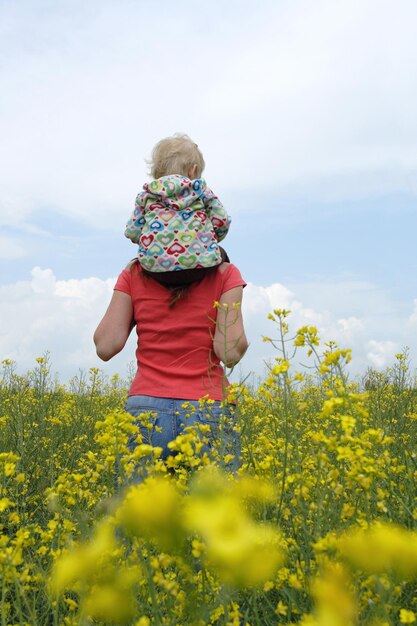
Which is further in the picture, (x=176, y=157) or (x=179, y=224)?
(x=176, y=157)

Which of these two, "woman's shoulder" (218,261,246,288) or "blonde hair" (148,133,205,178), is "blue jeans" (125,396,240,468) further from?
"blonde hair" (148,133,205,178)

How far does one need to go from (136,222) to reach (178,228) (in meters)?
0.27

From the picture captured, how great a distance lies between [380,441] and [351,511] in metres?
0.22

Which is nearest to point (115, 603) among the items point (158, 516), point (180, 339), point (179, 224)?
point (158, 516)

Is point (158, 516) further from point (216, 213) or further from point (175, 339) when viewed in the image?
point (216, 213)

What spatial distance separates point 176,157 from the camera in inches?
108

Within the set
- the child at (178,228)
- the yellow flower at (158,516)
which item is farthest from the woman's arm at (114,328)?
the yellow flower at (158,516)

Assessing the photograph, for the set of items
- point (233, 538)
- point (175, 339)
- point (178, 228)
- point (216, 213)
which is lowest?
point (233, 538)

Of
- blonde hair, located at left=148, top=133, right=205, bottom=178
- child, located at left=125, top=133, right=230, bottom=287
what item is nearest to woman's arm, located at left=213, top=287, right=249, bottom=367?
child, located at left=125, top=133, right=230, bottom=287

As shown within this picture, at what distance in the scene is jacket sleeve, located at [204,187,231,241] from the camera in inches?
102

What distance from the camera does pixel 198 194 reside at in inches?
101

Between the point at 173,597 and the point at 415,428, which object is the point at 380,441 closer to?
the point at 173,597

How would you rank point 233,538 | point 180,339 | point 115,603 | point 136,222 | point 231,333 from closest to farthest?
point 233,538, point 115,603, point 231,333, point 180,339, point 136,222

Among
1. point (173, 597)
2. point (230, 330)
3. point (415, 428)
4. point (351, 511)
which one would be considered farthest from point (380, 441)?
point (415, 428)
